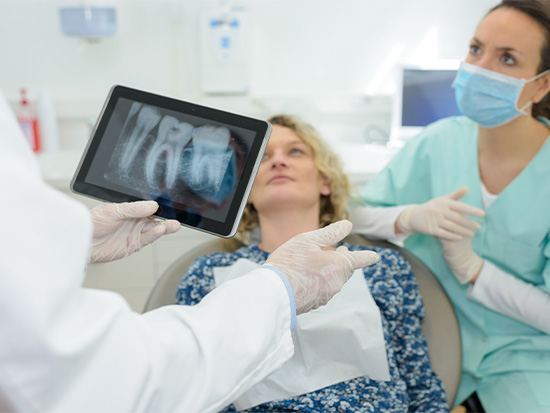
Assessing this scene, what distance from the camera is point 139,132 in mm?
1163

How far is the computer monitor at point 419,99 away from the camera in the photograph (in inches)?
97.4

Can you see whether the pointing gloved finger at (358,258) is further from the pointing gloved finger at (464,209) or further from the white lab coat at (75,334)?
the pointing gloved finger at (464,209)

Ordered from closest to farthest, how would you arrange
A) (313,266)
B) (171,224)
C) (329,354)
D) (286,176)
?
(313,266) → (171,224) → (329,354) → (286,176)

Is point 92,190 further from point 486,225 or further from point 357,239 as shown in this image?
point 486,225

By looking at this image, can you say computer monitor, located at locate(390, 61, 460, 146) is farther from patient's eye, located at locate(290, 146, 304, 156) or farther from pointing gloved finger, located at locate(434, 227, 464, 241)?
pointing gloved finger, located at locate(434, 227, 464, 241)

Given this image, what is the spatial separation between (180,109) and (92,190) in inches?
9.5

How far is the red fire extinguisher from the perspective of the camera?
8.04ft

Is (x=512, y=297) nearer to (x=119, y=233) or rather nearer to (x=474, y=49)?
(x=474, y=49)

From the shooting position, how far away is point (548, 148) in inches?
58.0

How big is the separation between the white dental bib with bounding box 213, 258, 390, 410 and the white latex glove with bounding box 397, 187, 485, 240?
264mm

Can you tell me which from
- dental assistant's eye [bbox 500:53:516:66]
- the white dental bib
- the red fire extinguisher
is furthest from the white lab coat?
the red fire extinguisher

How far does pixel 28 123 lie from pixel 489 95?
1879 millimetres

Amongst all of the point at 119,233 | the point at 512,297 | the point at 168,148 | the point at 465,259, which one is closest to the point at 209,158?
the point at 168,148

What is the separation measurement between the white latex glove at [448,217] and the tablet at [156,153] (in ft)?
1.96
